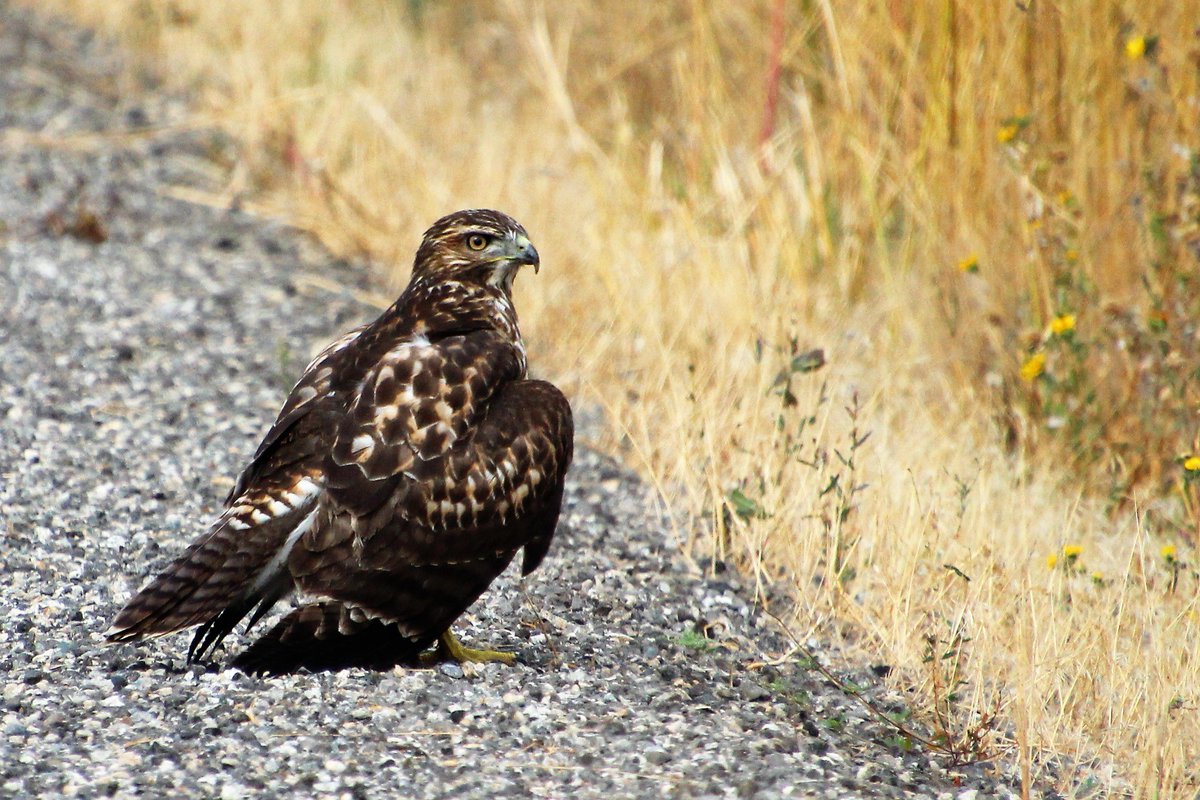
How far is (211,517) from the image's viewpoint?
5.96 m

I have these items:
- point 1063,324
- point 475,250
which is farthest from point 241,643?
point 1063,324

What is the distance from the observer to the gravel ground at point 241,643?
421 cm

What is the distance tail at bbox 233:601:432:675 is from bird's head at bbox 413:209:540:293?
1332 mm

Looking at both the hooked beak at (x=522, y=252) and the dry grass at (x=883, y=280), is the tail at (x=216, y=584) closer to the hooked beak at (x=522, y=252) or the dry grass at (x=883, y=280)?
the hooked beak at (x=522, y=252)

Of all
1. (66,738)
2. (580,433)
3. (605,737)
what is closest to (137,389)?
(580,433)

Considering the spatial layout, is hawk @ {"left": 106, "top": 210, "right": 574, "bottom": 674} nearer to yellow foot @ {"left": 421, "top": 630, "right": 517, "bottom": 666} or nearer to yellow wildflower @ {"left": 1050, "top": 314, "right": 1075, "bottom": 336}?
yellow foot @ {"left": 421, "top": 630, "right": 517, "bottom": 666}

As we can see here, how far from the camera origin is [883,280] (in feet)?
26.7

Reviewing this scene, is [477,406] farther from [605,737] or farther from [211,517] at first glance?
[211,517]

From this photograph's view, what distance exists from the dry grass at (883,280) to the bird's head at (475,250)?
2.52ft

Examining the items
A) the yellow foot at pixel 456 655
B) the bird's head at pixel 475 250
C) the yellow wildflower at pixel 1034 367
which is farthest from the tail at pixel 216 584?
the yellow wildflower at pixel 1034 367

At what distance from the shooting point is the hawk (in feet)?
14.9

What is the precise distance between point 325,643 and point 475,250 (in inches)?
59.9

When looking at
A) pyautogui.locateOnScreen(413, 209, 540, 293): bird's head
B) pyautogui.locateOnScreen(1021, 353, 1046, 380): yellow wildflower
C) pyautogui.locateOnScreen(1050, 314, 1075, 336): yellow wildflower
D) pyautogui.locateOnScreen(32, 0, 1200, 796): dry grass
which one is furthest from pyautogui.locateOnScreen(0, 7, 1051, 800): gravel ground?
pyautogui.locateOnScreen(1050, 314, 1075, 336): yellow wildflower

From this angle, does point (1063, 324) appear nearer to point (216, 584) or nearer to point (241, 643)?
point (241, 643)
